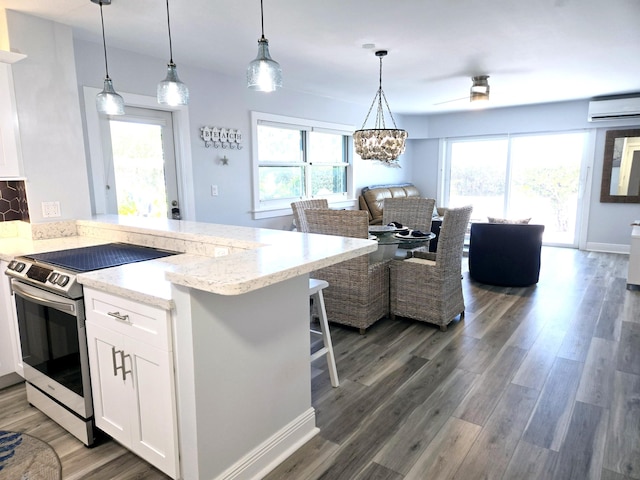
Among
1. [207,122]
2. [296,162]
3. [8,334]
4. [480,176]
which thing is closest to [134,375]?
[8,334]

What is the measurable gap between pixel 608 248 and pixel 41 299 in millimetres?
7666

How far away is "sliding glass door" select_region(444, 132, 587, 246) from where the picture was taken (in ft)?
22.8

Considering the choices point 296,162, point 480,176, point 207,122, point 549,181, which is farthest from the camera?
point 480,176

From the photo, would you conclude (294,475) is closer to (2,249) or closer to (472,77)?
(2,249)

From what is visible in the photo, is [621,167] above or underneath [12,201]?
above

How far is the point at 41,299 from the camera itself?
2012mm

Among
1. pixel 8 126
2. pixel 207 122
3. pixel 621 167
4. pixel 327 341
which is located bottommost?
pixel 327 341

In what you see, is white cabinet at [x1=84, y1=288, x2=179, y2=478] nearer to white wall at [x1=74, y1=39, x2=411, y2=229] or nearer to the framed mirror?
white wall at [x1=74, y1=39, x2=411, y2=229]

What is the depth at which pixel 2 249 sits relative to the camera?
252 cm

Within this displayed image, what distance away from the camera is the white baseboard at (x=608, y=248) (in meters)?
6.51

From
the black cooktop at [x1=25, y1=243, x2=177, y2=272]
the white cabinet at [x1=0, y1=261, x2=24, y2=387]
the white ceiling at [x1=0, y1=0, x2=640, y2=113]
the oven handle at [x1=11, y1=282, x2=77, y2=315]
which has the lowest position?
the white cabinet at [x1=0, y1=261, x2=24, y2=387]

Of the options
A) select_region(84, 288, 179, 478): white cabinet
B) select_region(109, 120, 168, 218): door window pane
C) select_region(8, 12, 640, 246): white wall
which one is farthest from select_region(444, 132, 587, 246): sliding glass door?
select_region(84, 288, 179, 478): white cabinet

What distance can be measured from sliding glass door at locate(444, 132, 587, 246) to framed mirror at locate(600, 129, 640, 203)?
1.29 ft

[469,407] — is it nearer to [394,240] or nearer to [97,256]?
[394,240]
